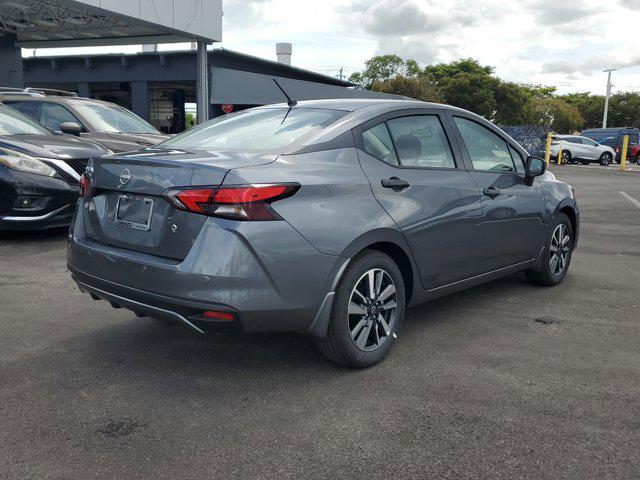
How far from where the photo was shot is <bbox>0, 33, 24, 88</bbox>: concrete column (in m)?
21.0

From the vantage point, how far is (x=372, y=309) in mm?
3570

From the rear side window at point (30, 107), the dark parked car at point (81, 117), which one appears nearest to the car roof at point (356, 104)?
the dark parked car at point (81, 117)

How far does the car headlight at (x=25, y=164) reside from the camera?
22.2 ft

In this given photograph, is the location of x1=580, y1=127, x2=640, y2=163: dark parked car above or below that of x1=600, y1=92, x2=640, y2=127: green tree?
below

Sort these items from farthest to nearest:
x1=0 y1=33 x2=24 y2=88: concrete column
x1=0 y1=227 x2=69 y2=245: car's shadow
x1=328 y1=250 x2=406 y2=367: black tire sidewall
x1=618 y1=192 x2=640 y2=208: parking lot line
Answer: x1=0 y1=33 x2=24 y2=88: concrete column
x1=618 y1=192 x2=640 y2=208: parking lot line
x1=0 y1=227 x2=69 y2=245: car's shadow
x1=328 y1=250 x2=406 y2=367: black tire sidewall

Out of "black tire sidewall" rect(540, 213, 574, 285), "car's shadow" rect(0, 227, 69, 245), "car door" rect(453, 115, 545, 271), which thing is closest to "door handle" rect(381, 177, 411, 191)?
"car door" rect(453, 115, 545, 271)

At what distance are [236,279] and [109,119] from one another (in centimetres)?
770

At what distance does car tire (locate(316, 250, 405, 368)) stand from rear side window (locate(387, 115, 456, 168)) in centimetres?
73

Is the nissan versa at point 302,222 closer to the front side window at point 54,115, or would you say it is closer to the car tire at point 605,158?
the front side window at point 54,115

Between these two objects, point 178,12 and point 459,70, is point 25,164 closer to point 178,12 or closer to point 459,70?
point 178,12

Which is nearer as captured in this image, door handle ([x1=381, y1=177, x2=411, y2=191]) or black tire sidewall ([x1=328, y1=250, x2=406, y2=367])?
black tire sidewall ([x1=328, y1=250, x2=406, y2=367])

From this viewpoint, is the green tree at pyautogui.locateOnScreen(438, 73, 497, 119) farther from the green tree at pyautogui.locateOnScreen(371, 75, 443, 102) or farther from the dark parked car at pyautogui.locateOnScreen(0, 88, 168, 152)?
the dark parked car at pyautogui.locateOnScreen(0, 88, 168, 152)

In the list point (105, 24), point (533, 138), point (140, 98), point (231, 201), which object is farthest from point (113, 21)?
point (533, 138)

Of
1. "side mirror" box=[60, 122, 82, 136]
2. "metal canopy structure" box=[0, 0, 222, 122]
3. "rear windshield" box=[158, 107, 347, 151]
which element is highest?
"metal canopy structure" box=[0, 0, 222, 122]
